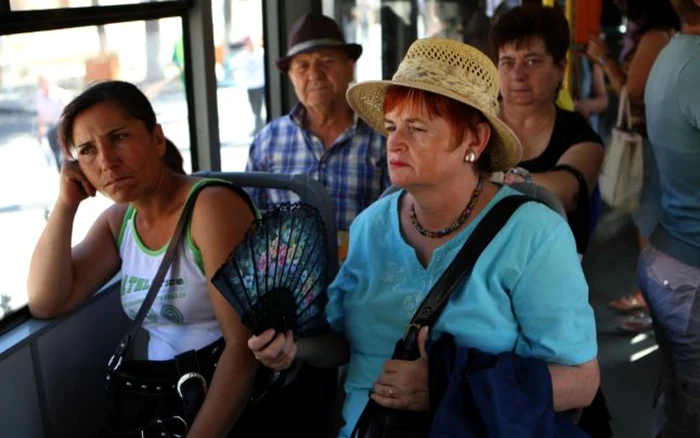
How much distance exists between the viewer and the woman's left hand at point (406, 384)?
1.58 m

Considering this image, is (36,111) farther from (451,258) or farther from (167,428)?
(451,258)

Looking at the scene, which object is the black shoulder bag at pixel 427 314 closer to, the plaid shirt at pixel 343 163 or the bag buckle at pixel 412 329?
the bag buckle at pixel 412 329

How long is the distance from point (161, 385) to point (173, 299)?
0.67 feet

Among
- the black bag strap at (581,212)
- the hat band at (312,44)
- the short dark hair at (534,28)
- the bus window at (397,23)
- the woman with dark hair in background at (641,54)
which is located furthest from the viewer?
the bus window at (397,23)

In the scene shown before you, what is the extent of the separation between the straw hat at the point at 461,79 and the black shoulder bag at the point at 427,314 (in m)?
0.15

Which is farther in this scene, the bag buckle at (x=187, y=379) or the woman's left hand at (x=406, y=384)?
the bag buckle at (x=187, y=379)

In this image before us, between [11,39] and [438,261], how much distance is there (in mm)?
1242

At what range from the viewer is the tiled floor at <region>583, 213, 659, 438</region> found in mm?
3408

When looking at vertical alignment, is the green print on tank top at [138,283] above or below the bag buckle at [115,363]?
above

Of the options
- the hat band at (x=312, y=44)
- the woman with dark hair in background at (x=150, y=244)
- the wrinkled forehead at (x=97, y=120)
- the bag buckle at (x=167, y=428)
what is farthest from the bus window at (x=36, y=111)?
the hat band at (x=312, y=44)

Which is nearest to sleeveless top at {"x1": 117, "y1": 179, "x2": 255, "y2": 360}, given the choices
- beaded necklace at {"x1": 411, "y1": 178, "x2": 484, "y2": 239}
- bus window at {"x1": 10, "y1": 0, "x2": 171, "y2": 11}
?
beaded necklace at {"x1": 411, "y1": 178, "x2": 484, "y2": 239}

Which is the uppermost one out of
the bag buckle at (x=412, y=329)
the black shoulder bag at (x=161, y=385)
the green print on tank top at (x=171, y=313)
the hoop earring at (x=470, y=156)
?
the hoop earring at (x=470, y=156)

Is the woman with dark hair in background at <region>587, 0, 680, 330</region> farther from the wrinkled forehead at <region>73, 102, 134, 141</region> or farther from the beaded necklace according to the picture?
the wrinkled forehead at <region>73, 102, 134, 141</region>

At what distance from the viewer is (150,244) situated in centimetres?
209
